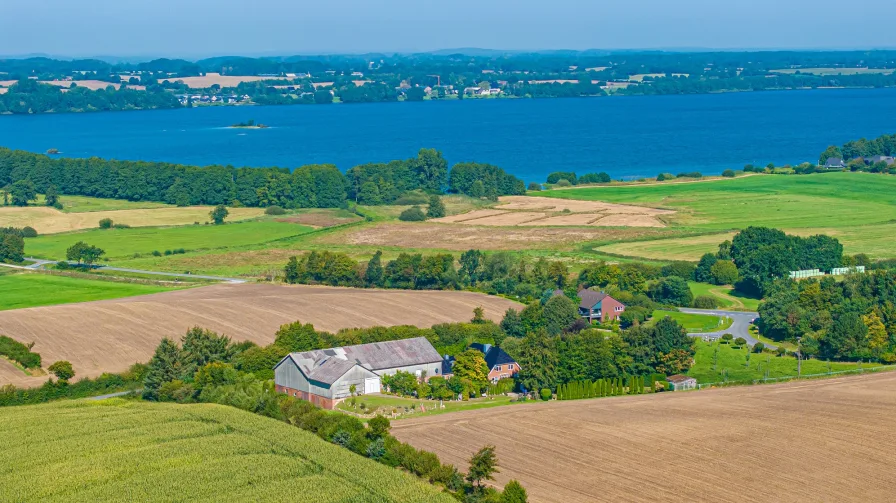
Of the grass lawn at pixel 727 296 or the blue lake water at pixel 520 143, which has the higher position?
the grass lawn at pixel 727 296

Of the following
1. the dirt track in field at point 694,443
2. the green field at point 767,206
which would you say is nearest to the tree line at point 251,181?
the green field at point 767,206

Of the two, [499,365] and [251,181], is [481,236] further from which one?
[499,365]

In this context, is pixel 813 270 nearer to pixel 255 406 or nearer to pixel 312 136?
pixel 255 406

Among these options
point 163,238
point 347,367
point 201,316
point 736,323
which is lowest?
point 163,238

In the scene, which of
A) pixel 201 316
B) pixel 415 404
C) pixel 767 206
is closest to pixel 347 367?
pixel 415 404

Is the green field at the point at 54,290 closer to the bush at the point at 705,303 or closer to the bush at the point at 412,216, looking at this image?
the bush at the point at 705,303
